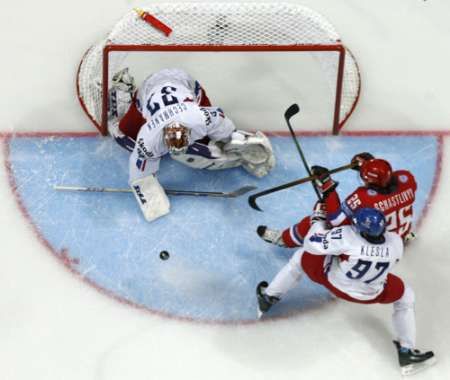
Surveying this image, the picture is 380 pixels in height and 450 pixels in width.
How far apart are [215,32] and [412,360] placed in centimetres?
204

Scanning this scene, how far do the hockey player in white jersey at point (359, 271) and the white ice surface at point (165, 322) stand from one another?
16 cm

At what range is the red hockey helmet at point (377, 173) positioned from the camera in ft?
14.7

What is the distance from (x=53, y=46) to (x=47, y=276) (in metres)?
1.46

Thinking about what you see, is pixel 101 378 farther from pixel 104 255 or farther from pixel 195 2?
pixel 195 2

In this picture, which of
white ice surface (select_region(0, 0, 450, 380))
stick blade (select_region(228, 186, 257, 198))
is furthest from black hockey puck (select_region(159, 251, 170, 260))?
stick blade (select_region(228, 186, 257, 198))

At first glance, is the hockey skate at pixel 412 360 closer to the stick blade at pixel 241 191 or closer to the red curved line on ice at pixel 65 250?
the red curved line on ice at pixel 65 250

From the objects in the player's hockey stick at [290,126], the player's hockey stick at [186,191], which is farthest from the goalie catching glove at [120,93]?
the player's hockey stick at [290,126]

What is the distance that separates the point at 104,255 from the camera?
4996 millimetres

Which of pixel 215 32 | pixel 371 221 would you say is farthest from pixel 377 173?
pixel 215 32

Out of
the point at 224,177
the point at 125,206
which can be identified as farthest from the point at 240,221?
the point at 125,206

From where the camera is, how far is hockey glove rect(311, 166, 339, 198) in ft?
15.7

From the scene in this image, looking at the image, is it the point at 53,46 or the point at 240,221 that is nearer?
the point at 240,221

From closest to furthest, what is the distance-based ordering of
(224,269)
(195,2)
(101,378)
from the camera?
(101,378) < (224,269) < (195,2)

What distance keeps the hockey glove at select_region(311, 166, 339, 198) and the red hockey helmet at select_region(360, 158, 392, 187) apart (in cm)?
30
